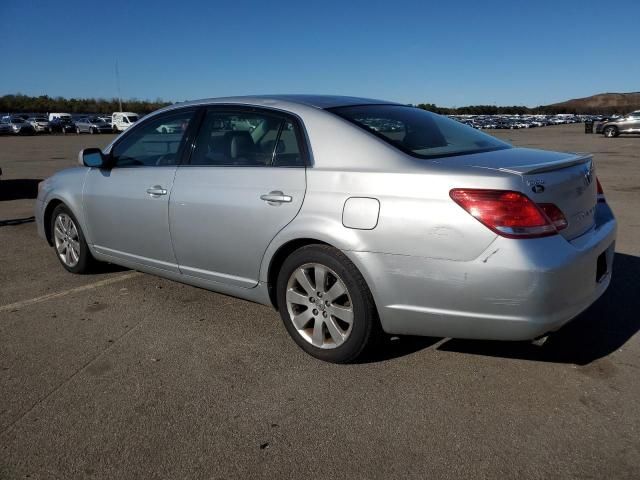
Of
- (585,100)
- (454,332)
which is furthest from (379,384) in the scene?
(585,100)

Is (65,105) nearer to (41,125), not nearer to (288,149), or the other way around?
(41,125)

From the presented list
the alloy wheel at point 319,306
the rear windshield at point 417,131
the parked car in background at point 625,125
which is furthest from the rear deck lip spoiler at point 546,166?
the parked car in background at point 625,125

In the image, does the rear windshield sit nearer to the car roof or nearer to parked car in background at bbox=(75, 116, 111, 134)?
the car roof

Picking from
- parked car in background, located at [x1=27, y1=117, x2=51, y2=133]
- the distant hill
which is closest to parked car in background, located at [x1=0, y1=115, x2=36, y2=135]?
parked car in background, located at [x1=27, y1=117, x2=51, y2=133]

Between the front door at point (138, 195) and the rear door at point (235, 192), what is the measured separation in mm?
161

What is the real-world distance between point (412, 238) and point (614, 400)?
1327 mm

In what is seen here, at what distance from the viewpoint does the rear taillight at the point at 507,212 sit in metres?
2.71

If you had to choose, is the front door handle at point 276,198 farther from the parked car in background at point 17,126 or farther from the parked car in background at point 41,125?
the parked car in background at point 41,125

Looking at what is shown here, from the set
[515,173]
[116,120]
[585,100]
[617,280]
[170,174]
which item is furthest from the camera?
[585,100]

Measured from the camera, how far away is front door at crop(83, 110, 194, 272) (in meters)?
4.20

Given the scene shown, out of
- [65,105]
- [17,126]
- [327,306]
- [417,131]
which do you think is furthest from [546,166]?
[65,105]

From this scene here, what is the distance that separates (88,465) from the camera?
7.97 ft

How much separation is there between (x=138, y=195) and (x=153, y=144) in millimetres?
A: 467

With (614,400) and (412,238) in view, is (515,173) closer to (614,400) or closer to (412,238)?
(412,238)
